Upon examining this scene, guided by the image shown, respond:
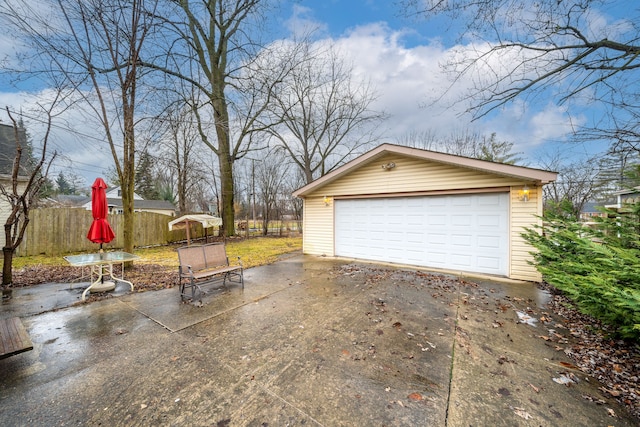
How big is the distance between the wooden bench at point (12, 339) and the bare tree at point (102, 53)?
449cm

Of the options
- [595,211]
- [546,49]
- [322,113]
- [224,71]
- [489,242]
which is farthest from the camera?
[322,113]

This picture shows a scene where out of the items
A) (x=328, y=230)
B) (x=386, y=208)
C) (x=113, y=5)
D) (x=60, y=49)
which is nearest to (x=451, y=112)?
(x=386, y=208)

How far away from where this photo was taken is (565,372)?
2.60 metres

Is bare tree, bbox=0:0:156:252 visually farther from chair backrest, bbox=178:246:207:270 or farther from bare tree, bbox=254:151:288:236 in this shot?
bare tree, bbox=254:151:288:236

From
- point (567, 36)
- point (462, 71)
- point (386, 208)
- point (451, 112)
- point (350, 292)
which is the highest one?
point (567, 36)

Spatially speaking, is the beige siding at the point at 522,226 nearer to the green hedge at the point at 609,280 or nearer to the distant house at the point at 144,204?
the green hedge at the point at 609,280

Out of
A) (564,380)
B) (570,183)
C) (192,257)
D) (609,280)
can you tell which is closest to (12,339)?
(192,257)

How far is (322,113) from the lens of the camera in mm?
18578

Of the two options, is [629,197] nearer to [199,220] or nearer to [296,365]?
[296,365]

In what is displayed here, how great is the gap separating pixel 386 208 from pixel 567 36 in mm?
5458

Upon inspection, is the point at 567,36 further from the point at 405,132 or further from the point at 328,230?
the point at 405,132

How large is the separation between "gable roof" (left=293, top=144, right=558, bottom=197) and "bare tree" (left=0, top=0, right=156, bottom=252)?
584 centimetres

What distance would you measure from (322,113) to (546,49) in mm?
15036

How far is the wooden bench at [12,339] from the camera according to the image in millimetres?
2324
